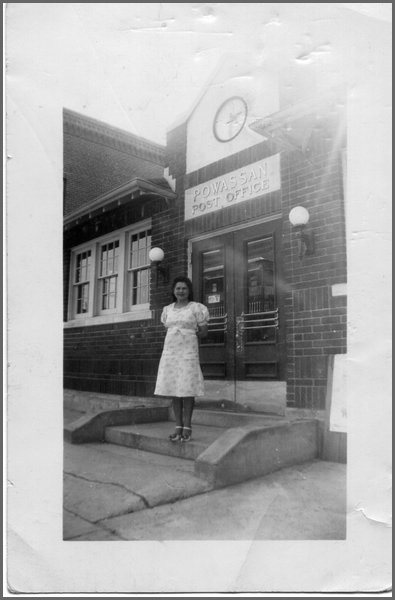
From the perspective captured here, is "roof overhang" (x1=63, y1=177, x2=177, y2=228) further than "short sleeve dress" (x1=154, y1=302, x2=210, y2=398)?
Yes

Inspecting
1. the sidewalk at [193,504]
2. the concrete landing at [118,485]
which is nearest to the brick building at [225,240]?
the concrete landing at [118,485]

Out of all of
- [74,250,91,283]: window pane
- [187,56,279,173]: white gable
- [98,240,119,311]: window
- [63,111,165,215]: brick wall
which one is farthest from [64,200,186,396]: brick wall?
[187,56,279,173]: white gable

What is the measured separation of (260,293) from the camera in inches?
201

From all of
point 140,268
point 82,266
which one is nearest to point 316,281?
point 140,268

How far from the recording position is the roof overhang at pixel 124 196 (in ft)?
19.3

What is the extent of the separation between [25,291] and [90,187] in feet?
17.5

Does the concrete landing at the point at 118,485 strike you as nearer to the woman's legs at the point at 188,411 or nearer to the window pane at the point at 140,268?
the woman's legs at the point at 188,411

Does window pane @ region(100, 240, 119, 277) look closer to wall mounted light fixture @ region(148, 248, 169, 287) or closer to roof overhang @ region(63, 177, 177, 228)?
roof overhang @ region(63, 177, 177, 228)

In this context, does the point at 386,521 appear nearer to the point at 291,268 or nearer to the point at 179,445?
the point at 179,445

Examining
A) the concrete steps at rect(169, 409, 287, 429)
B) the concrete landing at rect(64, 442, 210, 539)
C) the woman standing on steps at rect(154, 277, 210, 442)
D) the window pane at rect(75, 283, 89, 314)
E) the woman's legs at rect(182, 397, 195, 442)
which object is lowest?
the concrete landing at rect(64, 442, 210, 539)

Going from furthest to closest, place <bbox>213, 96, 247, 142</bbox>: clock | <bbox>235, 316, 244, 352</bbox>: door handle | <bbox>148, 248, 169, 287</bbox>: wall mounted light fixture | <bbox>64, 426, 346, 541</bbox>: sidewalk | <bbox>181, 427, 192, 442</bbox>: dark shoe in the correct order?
<bbox>148, 248, 169, 287</bbox>: wall mounted light fixture < <bbox>235, 316, 244, 352</bbox>: door handle < <bbox>213, 96, 247, 142</bbox>: clock < <bbox>181, 427, 192, 442</bbox>: dark shoe < <bbox>64, 426, 346, 541</bbox>: sidewalk

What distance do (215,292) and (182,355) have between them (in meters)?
1.74

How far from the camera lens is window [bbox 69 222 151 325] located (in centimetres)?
661

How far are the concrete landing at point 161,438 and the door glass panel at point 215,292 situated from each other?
3.94ft
